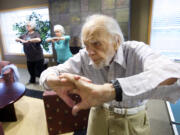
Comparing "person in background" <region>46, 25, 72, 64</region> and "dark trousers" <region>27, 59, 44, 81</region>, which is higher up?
"person in background" <region>46, 25, 72, 64</region>

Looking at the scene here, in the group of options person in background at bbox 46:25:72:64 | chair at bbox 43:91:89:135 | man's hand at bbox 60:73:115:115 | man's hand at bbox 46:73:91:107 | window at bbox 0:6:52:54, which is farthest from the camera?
window at bbox 0:6:52:54

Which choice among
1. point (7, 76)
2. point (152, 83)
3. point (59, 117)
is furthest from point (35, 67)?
point (152, 83)

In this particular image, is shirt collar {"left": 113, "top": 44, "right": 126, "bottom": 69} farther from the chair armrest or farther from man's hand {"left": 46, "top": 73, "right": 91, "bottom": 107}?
the chair armrest

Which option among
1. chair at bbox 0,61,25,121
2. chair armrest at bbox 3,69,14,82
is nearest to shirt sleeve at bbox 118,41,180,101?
chair at bbox 0,61,25,121

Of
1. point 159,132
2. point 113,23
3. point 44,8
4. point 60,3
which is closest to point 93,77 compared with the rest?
point 113,23

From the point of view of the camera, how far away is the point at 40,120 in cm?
214

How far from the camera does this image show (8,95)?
196 cm

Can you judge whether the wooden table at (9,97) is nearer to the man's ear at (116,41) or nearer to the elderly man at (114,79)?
the elderly man at (114,79)

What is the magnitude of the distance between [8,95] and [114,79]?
6.13 feet

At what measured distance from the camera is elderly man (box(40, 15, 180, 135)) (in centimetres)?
45

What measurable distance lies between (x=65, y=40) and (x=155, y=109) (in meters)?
2.18

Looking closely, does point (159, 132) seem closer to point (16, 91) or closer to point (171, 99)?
point (171, 99)

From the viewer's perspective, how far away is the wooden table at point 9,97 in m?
1.87

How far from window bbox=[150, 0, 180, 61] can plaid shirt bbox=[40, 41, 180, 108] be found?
108 inches
